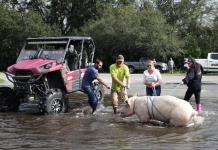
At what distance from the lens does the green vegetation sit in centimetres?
5203

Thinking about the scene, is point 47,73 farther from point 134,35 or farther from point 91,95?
point 134,35

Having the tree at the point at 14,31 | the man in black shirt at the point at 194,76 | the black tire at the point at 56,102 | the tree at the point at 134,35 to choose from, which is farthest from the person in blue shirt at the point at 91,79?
the tree at the point at 14,31

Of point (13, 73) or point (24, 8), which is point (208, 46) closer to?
point (24, 8)

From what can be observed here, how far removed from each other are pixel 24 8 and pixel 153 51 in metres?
24.4

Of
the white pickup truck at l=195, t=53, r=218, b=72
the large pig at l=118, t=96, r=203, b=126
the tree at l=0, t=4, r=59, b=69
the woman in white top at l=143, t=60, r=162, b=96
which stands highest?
the tree at l=0, t=4, r=59, b=69

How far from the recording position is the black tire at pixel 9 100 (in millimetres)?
15985

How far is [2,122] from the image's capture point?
1335 cm

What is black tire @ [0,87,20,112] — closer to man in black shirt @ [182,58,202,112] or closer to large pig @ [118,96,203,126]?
large pig @ [118,96,203,126]

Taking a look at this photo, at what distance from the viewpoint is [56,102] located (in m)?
15.1

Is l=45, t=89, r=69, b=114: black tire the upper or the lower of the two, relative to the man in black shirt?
lower

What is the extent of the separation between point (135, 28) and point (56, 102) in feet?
122

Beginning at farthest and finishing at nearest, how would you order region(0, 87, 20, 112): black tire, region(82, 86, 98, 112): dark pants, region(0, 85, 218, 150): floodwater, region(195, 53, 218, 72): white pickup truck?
region(195, 53, 218, 72): white pickup truck, region(0, 87, 20, 112): black tire, region(82, 86, 98, 112): dark pants, region(0, 85, 218, 150): floodwater

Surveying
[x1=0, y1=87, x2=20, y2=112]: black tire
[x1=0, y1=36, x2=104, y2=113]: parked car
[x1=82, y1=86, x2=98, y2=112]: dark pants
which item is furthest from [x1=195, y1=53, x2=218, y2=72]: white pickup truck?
[x1=82, y1=86, x2=98, y2=112]: dark pants

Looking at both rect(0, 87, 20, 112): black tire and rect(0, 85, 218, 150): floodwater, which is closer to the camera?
rect(0, 85, 218, 150): floodwater
